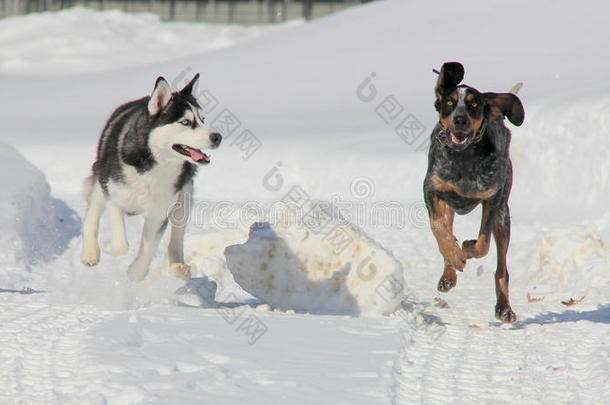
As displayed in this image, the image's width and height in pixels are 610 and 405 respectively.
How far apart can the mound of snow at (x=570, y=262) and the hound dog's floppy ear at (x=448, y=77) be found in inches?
100

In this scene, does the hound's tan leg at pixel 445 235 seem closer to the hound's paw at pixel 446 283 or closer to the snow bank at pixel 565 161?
the hound's paw at pixel 446 283

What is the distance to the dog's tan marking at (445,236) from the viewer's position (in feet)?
21.3

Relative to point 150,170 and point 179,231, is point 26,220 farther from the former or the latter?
point 150,170

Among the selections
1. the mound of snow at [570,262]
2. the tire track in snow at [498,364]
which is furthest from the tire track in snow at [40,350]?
the mound of snow at [570,262]

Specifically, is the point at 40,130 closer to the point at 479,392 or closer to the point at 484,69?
the point at 484,69

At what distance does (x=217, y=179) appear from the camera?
12695 millimetres

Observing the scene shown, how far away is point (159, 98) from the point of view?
6680mm

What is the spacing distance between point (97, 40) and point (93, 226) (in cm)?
2316

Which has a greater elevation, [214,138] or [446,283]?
[214,138]

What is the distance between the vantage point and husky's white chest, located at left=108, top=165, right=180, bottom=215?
→ 6.88 metres

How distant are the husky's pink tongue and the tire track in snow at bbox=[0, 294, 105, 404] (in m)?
1.15

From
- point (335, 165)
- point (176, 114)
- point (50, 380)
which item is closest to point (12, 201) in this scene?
point (176, 114)

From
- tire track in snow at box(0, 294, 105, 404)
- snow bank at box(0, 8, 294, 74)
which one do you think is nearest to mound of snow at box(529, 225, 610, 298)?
tire track in snow at box(0, 294, 105, 404)

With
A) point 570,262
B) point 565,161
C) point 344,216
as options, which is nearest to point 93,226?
point 570,262
